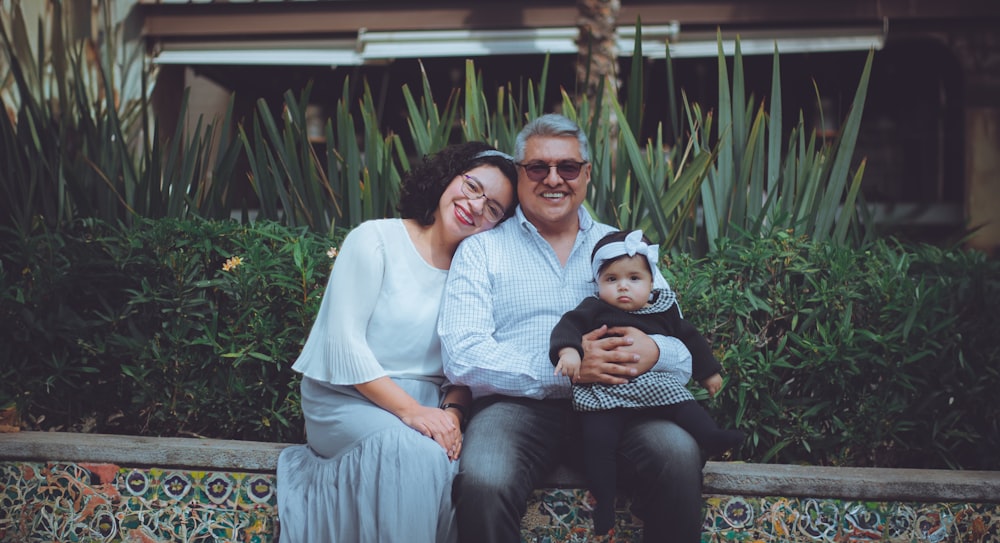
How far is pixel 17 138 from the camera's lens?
3.41m

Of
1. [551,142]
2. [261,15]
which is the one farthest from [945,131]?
Result: [551,142]

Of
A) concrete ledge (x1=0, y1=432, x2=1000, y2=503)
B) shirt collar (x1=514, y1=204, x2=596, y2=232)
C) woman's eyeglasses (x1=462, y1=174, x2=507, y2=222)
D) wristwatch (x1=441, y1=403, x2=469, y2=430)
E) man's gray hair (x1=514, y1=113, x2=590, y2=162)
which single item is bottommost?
concrete ledge (x1=0, y1=432, x2=1000, y2=503)

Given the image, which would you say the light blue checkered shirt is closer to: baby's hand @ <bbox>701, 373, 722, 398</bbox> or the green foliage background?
baby's hand @ <bbox>701, 373, 722, 398</bbox>

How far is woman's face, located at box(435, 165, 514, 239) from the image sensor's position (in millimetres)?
2729

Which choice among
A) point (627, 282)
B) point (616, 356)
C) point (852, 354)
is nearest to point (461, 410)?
point (616, 356)

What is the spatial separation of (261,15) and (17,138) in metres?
6.28

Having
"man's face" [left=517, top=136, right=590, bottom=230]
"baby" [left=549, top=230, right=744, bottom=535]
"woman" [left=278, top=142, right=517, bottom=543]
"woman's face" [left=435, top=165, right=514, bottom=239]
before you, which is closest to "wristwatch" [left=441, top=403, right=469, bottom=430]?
"woman" [left=278, top=142, right=517, bottom=543]

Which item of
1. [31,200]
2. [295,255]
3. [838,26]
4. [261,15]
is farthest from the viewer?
[261,15]

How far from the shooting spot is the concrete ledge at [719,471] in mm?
2537

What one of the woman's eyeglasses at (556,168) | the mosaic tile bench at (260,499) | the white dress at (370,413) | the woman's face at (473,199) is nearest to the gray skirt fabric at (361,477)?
the white dress at (370,413)

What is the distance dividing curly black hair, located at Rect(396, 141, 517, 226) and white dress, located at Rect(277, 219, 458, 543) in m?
0.13

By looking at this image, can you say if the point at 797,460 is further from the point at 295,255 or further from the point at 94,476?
the point at 94,476

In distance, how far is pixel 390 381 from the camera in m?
2.49

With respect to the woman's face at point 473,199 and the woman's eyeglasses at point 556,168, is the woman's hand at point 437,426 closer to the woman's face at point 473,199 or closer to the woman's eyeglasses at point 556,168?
the woman's face at point 473,199
